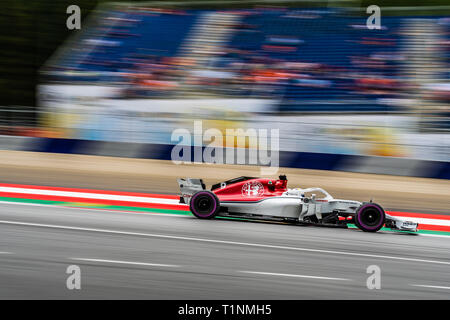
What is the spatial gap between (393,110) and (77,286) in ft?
35.9

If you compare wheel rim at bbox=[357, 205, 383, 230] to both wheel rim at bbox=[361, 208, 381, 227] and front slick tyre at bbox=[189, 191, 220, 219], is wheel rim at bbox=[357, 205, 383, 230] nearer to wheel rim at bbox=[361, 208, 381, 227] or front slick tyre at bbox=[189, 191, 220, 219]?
wheel rim at bbox=[361, 208, 381, 227]

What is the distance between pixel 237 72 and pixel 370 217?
935 cm

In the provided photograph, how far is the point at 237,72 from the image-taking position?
17.6 metres

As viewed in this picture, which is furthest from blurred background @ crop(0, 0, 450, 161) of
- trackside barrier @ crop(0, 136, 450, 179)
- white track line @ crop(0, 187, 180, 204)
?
white track line @ crop(0, 187, 180, 204)

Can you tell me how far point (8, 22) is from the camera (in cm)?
2200

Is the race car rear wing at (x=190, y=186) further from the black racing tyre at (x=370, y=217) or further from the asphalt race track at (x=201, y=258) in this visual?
the black racing tyre at (x=370, y=217)

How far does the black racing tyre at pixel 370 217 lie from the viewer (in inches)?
352

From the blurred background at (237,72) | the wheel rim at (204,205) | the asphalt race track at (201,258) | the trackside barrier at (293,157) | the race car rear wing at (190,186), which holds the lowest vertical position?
the asphalt race track at (201,258)

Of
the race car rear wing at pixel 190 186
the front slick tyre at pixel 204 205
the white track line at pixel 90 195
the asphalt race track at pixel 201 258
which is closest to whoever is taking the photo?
the asphalt race track at pixel 201 258

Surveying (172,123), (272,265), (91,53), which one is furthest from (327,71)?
(272,265)

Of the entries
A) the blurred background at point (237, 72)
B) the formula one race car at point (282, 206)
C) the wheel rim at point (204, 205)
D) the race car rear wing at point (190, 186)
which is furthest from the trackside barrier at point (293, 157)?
the wheel rim at point (204, 205)

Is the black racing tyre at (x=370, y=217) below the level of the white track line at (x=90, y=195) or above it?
below

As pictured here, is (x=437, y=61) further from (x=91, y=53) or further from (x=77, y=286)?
(x=77, y=286)

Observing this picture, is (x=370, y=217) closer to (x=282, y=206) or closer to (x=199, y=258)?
(x=282, y=206)
